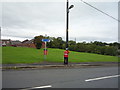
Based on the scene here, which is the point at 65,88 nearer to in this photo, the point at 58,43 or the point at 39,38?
the point at 39,38

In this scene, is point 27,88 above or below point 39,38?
below

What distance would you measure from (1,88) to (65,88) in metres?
2.46

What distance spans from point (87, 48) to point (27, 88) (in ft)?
131

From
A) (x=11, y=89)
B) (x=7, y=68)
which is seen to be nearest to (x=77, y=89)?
(x=11, y=89)

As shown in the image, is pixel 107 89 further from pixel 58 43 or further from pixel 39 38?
pixel 58 43

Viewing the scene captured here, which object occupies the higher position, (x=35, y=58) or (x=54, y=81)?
(x=35, y=58)

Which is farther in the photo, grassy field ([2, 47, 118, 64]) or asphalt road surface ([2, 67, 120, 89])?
grassy field ([2, 47, 118, 64])

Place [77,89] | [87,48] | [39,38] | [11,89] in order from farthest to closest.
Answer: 1. [87,48]
2. [39,38]
3. [77,89]
4. [11,89]

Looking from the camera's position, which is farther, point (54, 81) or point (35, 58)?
point (35, 58)

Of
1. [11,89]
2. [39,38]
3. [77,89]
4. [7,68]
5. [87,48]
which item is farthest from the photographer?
[87,48]

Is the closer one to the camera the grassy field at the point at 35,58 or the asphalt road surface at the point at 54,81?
the asphalt road surface at the point at 54,81

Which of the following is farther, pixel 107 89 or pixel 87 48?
pixel 87 48

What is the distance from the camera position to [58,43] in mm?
61812

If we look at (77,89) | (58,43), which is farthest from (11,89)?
(58,43)
